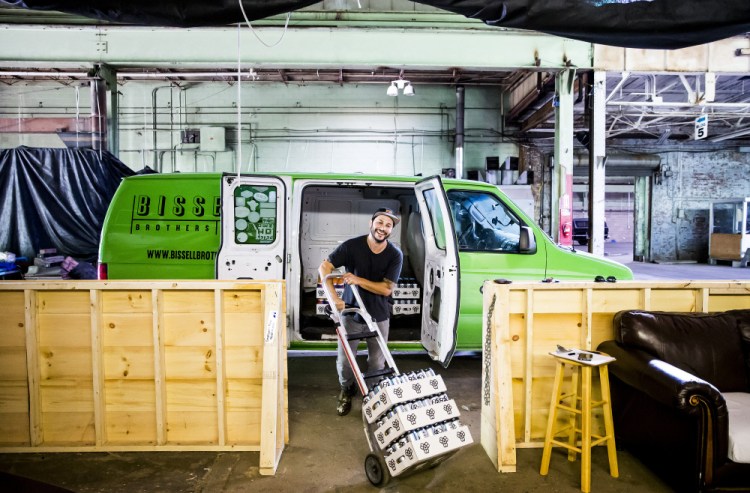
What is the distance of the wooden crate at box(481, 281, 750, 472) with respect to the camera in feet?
9.36

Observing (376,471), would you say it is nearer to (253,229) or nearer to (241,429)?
(241,429)

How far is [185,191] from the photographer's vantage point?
4336 mm

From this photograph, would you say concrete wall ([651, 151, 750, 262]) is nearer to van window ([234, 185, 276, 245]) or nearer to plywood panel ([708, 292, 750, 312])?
plywood panel ([708, 292, 750, 312])

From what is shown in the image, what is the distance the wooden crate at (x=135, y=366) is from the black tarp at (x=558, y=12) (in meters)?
1.60

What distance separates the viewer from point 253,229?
13.9 ft

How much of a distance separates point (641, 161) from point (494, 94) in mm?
6103

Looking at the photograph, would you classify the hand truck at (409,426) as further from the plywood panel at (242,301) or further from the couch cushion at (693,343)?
the couch cushion at (693,343)

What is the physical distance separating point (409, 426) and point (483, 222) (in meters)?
2.70

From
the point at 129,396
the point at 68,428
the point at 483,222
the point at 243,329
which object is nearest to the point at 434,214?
the point at 483,222

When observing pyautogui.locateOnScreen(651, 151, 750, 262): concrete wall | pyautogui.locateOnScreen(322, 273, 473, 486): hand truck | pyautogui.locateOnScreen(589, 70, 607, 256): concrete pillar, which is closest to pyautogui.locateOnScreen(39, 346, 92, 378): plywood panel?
pyautogui.locateOnScreen(322, 273, 473, 486): hand truck

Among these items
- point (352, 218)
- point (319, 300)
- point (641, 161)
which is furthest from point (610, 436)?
point (641, 161)

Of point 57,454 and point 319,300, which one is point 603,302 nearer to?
point 319,300

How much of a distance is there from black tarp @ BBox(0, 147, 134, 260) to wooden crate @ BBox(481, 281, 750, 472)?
6.37m

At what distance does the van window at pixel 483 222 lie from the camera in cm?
445
